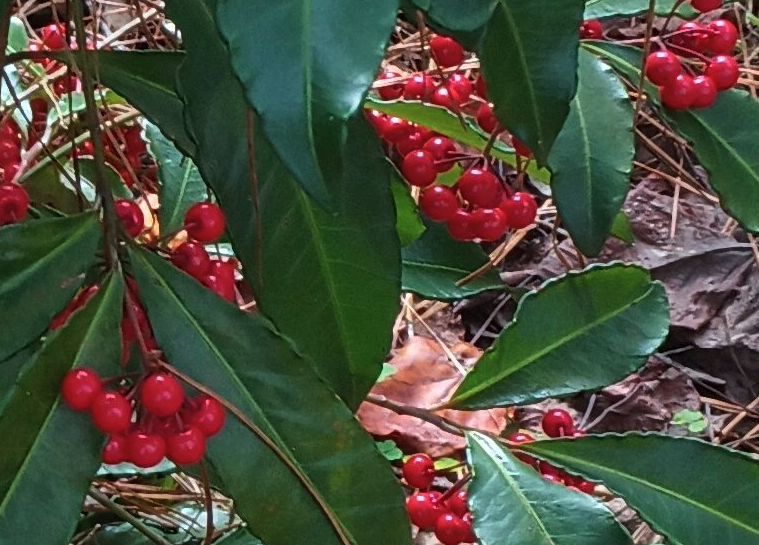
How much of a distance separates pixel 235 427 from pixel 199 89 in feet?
0.60

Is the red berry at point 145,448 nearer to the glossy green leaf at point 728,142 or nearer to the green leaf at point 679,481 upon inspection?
the green leaf at point 679,481

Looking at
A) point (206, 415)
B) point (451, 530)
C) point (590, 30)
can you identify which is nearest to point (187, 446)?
point (206, 415)

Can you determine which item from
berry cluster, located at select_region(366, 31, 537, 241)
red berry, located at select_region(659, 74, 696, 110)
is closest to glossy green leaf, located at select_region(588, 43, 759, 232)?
red berry, located at select_region(659, 74, 696, 110)

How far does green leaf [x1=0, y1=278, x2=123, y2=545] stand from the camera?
0.45m

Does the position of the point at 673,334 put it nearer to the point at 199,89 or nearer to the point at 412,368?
the point at 412,368

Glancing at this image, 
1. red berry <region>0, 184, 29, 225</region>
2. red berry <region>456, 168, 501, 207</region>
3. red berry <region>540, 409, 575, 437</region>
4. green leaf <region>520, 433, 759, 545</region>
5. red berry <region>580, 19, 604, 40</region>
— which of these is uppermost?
red berry <region>0, 184, 29, 225</region>

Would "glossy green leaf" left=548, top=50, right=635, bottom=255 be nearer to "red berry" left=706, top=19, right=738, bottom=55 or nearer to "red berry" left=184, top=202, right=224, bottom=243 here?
"red berry" left=706, top=19, right=738, bottom=55

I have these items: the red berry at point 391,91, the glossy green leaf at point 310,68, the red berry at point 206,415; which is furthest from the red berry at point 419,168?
the glossy green leaf at point 310,68

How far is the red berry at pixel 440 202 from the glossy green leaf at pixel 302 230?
20 cm

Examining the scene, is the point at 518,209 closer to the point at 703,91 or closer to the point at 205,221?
the point at 703,91

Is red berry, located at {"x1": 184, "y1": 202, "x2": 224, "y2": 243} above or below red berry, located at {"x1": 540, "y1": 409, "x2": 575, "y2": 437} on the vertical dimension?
above

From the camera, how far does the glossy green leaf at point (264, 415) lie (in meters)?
0.50

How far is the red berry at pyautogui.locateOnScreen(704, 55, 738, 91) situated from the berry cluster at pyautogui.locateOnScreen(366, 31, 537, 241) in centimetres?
15

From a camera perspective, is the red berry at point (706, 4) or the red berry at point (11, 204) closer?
the red berry at point (11, 204)
